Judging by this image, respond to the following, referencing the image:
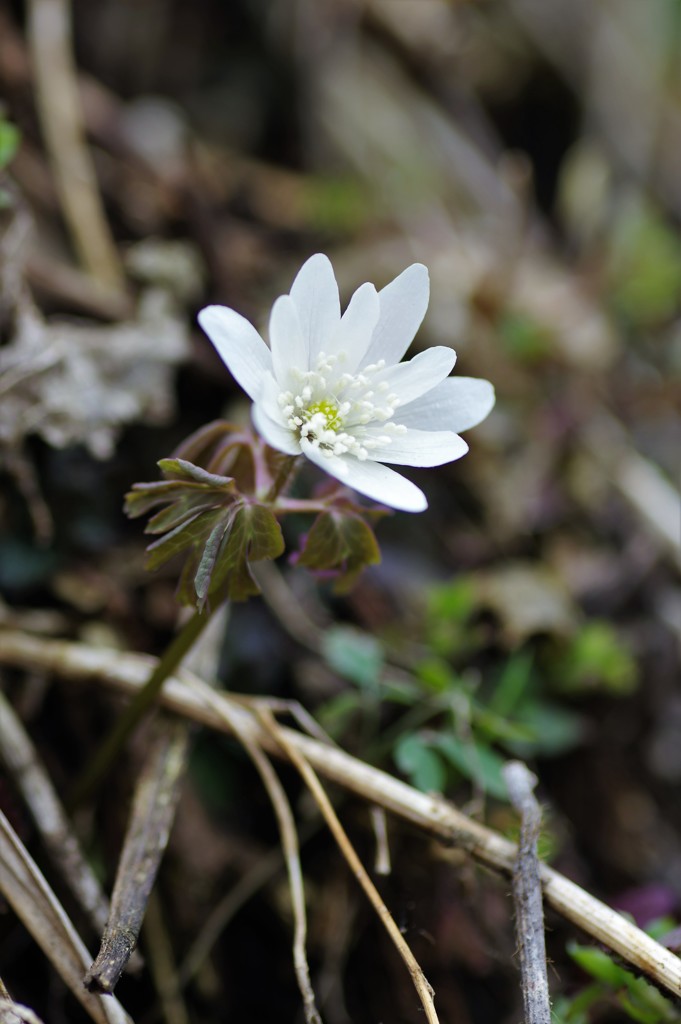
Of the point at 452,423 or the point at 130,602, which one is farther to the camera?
the point at 130,602

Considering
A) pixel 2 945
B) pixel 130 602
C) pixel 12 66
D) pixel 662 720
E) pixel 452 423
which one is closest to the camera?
pixel 452 423

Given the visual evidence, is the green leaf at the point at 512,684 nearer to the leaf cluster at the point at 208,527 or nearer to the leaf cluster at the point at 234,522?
the leaf cluster at the point at 234,522

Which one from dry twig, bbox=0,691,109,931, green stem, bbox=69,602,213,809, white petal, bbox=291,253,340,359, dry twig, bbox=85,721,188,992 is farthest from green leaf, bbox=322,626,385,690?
white petal, bbox=291,253,340,359

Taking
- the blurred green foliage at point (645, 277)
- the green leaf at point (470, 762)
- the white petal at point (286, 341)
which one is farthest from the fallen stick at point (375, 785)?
the blurred green foliage at point (645, 277)

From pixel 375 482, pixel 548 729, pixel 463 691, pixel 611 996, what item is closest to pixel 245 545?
pixel 375 482

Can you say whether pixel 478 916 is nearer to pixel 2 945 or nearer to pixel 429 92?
pixel 2 945

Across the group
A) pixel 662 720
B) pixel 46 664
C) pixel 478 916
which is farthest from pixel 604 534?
pixel 46 664
